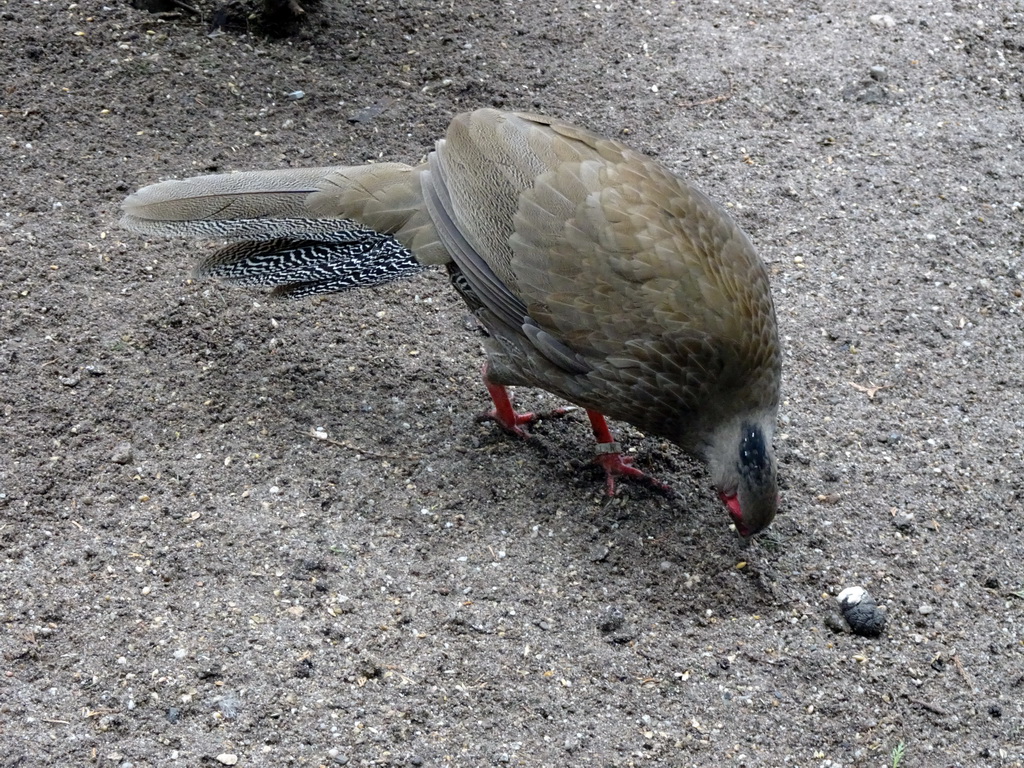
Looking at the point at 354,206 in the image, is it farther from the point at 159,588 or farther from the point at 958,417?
the point at 958,417

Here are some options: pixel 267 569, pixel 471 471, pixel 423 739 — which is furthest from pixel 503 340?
pixel 423 739

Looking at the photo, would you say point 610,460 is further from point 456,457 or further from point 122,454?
point 122,454

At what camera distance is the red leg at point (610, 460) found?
417 centimetres

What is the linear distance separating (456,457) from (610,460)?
606 mm

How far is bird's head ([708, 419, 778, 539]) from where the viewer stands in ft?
12.2

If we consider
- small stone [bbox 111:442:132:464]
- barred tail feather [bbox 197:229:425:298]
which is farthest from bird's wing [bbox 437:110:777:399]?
small stone [bbox 111:442:132:464]

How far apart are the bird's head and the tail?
1374mm

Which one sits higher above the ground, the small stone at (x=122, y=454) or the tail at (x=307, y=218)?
the tail at (x=307, y=218)

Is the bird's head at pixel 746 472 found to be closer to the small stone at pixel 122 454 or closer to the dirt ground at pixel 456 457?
the dirt ground at pixel 456 457

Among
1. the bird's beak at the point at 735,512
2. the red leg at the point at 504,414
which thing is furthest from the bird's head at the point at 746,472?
the red leg at the point at 504,414

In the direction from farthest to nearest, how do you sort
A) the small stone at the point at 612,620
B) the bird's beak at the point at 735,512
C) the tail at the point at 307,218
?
1. the tail at the point at 307,218
2. the bird's beak at the point at 735,512
3. the small stone at the point at 612,620

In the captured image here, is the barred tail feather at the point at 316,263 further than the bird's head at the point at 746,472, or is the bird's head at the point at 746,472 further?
the barred tail feather at the point at 316,263

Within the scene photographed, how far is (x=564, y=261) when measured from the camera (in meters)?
3.79

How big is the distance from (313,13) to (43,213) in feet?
7.18
